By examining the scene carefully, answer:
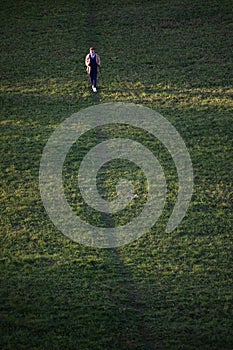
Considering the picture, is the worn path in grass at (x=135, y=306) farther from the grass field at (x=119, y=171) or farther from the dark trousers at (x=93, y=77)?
the dark trousers at (x=93, y=77)

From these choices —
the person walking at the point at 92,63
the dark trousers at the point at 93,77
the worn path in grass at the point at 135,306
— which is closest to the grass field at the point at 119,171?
the worn path in grass at the point at 135,306

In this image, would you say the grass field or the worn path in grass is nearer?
the worn path in grass

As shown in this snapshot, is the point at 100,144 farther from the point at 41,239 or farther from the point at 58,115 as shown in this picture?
the point at 41,239

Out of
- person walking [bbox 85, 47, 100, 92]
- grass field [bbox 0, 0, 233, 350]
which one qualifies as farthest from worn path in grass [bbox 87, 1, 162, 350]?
person walking [bbox 85, 47, 100, 92]

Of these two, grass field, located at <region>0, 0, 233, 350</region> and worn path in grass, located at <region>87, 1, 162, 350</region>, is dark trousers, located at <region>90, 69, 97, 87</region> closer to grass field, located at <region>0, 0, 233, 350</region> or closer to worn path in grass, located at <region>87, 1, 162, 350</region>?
grass field, located at <region>0, 0, 233, 350</region>

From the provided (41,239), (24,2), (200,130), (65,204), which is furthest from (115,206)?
(24,2)

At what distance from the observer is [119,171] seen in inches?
1042

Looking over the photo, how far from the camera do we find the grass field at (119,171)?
1859cm

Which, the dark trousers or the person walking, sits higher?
the person walking

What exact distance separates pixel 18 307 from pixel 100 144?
1111 cm

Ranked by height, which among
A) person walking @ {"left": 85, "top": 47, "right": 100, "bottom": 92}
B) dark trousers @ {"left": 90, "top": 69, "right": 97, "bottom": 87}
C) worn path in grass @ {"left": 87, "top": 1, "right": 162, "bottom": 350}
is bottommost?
worn path in grass @ {"left": 87, "top": 1, "right": 162, "bottom": 350}

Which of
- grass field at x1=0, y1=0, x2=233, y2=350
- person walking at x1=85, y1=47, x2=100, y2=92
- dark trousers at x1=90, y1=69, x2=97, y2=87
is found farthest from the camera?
dark trousers at x1=90, y1=69, x2=97, y2=87

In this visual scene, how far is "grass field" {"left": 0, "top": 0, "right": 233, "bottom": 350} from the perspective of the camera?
18.6 meters

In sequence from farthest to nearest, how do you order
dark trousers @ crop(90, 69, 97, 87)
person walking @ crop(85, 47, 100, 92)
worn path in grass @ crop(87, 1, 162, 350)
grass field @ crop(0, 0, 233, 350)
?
1. dark trousers @ crop(90, 69, 97, 87)
2. person walking @ crop(85, 47, 100, 92)
3. grass field @ crop(0, 0, 233, 350)
4. worn path in grass @ crop(87, 1, 162, 350)
